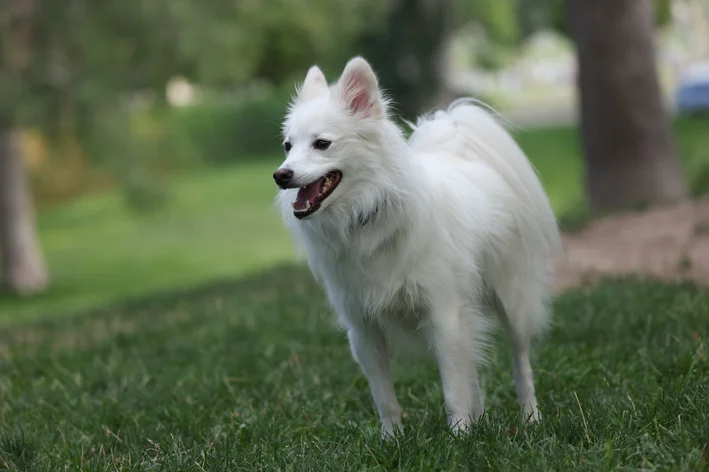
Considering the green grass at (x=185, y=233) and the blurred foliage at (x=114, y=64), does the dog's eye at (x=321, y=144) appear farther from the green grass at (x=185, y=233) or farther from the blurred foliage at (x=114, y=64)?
the blurred foliage at (x=114, y=64)

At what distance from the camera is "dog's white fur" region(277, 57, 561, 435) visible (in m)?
3.45

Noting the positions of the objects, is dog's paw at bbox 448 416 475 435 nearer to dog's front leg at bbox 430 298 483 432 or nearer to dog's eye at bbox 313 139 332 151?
dog's front leg at bbox 430 298 483 432

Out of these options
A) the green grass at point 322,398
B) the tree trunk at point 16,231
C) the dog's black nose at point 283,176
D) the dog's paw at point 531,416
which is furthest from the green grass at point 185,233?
the dog's black nose at point 283,176

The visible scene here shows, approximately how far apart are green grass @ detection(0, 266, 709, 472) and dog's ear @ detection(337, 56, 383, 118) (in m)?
1.26

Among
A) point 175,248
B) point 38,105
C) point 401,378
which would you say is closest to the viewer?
point 401,378

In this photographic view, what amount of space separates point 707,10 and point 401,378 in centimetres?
3490

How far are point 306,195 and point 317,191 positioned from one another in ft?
0.15

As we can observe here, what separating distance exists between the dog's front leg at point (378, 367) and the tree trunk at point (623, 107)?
701 centimetres

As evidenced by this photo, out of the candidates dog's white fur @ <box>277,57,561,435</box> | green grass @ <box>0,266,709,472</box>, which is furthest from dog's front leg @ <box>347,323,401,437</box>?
green grass @ <box>0,266,709,472</box>

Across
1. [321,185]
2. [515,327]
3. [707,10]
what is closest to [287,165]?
[321,185]

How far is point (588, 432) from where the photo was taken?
3174 mm

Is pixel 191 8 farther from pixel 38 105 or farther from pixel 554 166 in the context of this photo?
pixel 554 166

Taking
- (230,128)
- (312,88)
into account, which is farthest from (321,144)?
(230,128)

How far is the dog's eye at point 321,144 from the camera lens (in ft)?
11.2
